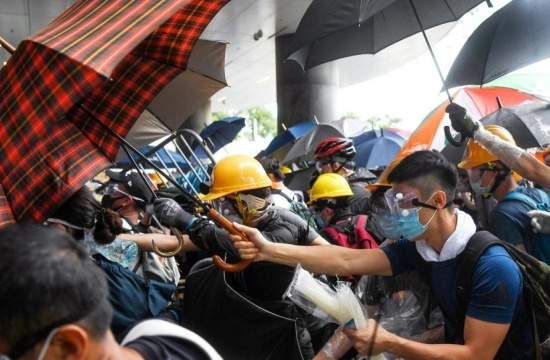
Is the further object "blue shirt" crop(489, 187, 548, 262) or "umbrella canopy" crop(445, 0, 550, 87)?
"umbrella canopy" crop(445, 0, 550, 87)

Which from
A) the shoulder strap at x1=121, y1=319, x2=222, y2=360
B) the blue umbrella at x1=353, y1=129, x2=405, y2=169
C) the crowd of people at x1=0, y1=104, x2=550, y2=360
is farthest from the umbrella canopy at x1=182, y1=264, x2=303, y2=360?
the blue umbrella at x1=353, y1=129, x2=405, y2=169

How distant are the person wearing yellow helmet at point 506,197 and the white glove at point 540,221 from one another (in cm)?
6

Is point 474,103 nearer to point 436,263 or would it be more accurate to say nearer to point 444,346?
point 436,263

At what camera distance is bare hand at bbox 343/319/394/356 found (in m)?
2.26

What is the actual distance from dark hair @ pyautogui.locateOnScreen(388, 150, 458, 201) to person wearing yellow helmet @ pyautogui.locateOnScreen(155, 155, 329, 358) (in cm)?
89

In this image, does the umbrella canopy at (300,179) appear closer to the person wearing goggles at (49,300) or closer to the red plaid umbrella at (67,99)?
the red plaid umbrella at (67,99)

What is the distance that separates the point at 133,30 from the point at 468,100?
519 centimetres

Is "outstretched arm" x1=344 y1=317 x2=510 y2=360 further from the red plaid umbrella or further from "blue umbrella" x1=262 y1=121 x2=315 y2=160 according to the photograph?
"blue umbrella" x1=262 y1=121 x2=315 y2=160

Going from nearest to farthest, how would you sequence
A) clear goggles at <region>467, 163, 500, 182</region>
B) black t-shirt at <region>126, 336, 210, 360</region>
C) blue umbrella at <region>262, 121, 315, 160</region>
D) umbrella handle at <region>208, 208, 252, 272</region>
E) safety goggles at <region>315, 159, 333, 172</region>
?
black t-shirt at <region>126, 336, 210, 360</region>
umbrella handle at <region>208, 208, 252, 272</region>
clear goggles at <region>467, 163, 500, 182</region>
safety goggles at <region>315, 159, 333, 172</region>
blue umbrella at <region>262, 121, 315, 160</region>

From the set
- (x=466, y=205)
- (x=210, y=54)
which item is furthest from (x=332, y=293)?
(x=466, y=205)

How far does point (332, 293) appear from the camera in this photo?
99.1 inches

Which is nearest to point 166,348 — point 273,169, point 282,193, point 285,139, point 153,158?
point 282,193

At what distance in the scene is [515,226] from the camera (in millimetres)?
3541

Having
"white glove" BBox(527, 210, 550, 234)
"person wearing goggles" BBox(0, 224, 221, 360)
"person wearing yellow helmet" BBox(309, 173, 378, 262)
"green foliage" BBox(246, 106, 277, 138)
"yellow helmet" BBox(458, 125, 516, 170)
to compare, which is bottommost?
"green foliage" BBox(246, 106, 277, 138)
